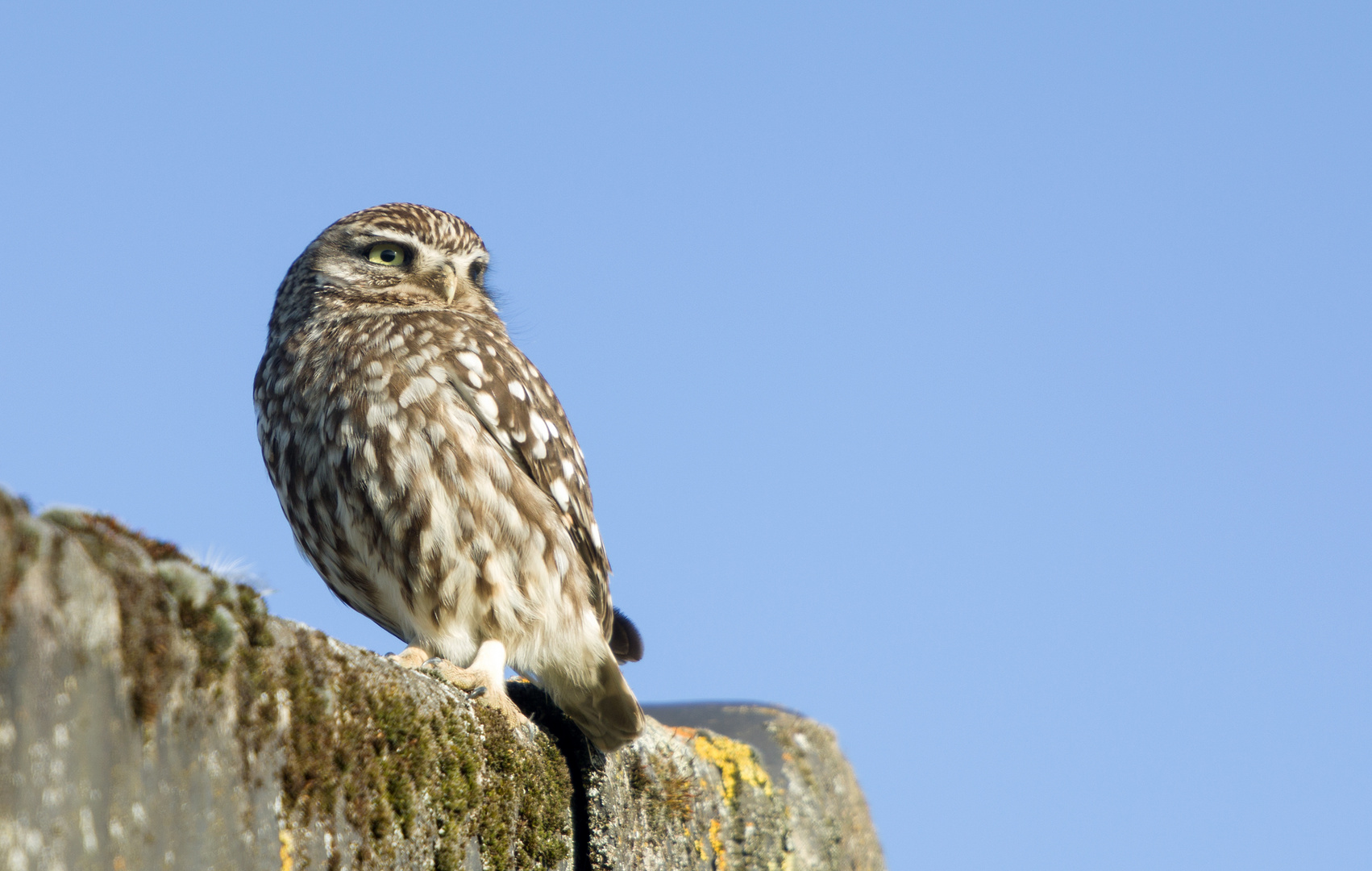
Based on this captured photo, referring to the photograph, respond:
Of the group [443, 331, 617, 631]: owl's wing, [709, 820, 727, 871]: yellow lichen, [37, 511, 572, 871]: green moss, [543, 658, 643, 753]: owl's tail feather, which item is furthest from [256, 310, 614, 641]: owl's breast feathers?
[37, 511, 572, 871]: green moss

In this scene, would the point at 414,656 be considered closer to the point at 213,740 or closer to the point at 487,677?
the point at 487,677

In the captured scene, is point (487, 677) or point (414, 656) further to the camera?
point (414, 656)

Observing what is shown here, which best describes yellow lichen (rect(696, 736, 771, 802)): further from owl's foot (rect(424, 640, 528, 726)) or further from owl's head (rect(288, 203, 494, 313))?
owl's head (rect(288, 203, 494, 313))

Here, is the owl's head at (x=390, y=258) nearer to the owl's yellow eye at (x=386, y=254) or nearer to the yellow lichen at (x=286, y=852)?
the owl's yellow eye at (x=386, y=254)

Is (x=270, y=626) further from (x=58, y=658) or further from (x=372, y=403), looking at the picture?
(x=372, y=403)

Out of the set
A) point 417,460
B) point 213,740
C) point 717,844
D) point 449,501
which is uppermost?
point 417,460

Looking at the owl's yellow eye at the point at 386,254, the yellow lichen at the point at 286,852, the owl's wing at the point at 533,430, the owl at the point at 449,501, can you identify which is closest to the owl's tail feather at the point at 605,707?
the owl at the point at 449,501

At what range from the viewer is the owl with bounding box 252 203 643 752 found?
11.3 feet

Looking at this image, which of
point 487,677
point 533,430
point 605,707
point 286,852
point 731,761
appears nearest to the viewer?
point 286,852

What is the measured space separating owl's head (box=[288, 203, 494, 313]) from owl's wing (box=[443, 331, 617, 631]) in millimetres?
526

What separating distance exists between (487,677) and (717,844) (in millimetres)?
834

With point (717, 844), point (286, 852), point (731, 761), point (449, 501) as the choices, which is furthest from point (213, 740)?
point (731, 761)

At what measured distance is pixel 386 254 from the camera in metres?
4.54

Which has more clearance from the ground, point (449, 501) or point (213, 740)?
point (449, 501)
